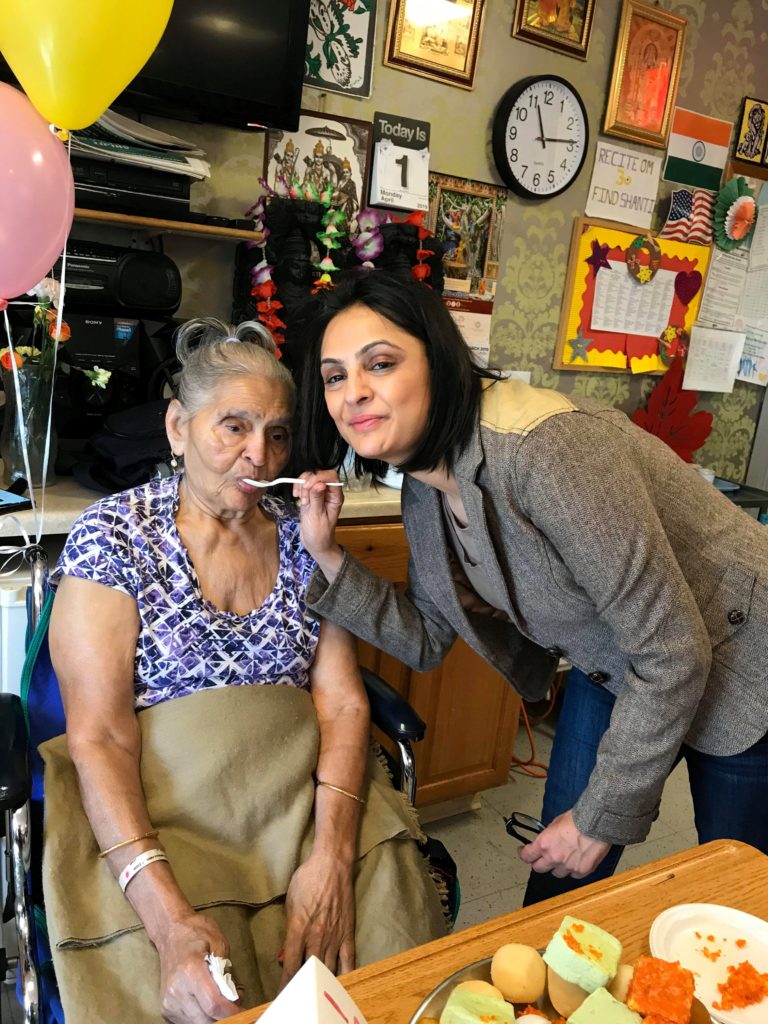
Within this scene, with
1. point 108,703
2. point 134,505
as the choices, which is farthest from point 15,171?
point 108,703

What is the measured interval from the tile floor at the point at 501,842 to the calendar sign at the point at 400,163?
6.18 ft

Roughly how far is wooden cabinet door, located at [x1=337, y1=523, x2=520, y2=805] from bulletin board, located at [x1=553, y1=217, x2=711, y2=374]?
128 cm

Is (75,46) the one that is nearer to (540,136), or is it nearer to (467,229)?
(467,229)

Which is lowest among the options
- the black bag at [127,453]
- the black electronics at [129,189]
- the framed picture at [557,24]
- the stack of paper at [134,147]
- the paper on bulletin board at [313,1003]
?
the paper on bulletin board at [313,1003]

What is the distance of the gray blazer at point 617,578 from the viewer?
112 cm

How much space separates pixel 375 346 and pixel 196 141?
4.32ft

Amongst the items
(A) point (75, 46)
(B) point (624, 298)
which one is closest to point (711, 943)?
(A) point (75, 46)

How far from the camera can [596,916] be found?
0.89 metres

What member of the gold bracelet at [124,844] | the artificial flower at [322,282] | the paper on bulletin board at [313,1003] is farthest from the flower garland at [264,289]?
the paper on bulletin board at [313,1003]

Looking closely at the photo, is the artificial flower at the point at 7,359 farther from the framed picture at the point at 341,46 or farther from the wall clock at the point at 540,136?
the wall clock at the point at 540,136

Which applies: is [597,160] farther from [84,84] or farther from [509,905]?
[509,905]

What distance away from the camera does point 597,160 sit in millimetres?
2871

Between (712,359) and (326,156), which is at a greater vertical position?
(326,156)

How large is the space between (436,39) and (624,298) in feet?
3.79
